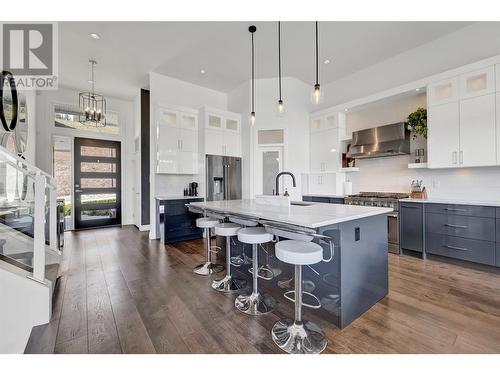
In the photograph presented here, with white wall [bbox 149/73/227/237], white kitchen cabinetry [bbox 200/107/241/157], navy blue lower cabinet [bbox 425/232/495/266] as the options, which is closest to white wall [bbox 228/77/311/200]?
white kitchen cabinetry [bbox 200/107/241/157]

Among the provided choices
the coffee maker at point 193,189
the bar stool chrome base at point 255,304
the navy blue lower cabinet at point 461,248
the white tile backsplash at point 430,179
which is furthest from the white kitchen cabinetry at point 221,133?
the navy blue lower cabinet at point 461,248

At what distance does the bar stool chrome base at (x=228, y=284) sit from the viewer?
2496mm

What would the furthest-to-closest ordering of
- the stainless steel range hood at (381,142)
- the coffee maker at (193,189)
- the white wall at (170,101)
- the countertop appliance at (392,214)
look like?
the coffee maker at (193,189) < the white wall at (170,101) < the stainless steel range hood at (381,142) < the countertop appliance at (392,214)

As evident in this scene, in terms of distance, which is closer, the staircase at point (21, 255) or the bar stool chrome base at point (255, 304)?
the staircase at point (21, 255)

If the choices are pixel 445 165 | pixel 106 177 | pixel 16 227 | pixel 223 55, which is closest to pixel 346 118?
pixel 445 165

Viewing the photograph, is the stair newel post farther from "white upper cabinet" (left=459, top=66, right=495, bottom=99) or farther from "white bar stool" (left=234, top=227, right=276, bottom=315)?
"white upper cabinet" (left=459, top=66, right=495, bottom=99)

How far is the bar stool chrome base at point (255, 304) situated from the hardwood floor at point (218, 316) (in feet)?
0.21

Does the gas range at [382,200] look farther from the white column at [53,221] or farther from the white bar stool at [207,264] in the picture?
the white column at [53,221]

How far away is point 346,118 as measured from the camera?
5.06 meters

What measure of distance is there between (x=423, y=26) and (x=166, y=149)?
4958 millimetres

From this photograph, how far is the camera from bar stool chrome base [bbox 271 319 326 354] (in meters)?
1.57

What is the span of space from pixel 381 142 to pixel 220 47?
343 cm
